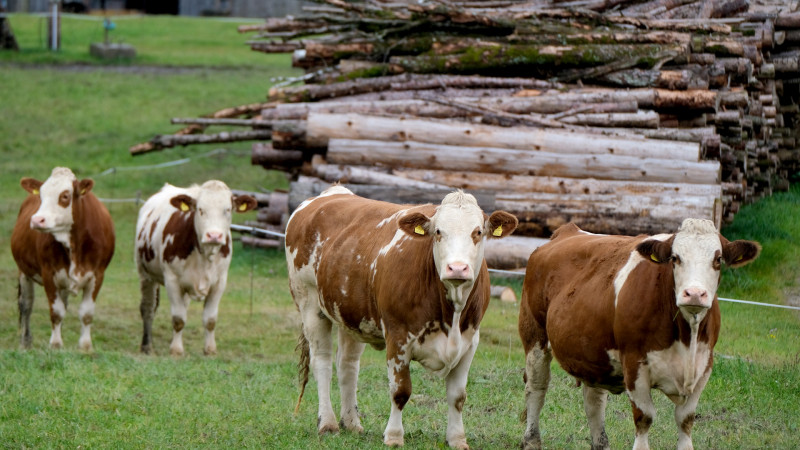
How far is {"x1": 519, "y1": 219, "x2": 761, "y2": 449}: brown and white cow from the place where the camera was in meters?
5.99

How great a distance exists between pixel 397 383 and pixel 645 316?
1.81m

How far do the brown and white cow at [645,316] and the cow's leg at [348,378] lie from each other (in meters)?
1.73

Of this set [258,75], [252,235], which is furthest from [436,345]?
[258,75]

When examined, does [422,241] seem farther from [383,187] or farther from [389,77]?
[389,77]

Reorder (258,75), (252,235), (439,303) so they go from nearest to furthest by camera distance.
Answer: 1. (439,303)
2. (252,235)
3. (258,75)

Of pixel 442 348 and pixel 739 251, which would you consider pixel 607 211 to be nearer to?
pixel 442 348

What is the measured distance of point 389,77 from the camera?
55.0 ft

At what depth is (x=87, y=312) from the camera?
1187 cm

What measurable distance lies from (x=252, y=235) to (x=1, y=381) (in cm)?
892

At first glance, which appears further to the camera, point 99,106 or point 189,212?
point 99,106

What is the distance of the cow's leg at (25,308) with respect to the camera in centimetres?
1227

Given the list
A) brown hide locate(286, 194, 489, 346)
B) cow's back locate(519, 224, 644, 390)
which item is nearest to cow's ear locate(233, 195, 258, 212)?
brown hide locate(286, 194, 489, 346)

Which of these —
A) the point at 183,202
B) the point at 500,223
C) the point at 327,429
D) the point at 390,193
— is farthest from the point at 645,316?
the point at 390,193

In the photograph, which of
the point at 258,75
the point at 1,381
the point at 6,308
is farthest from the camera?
the point at 258,75
